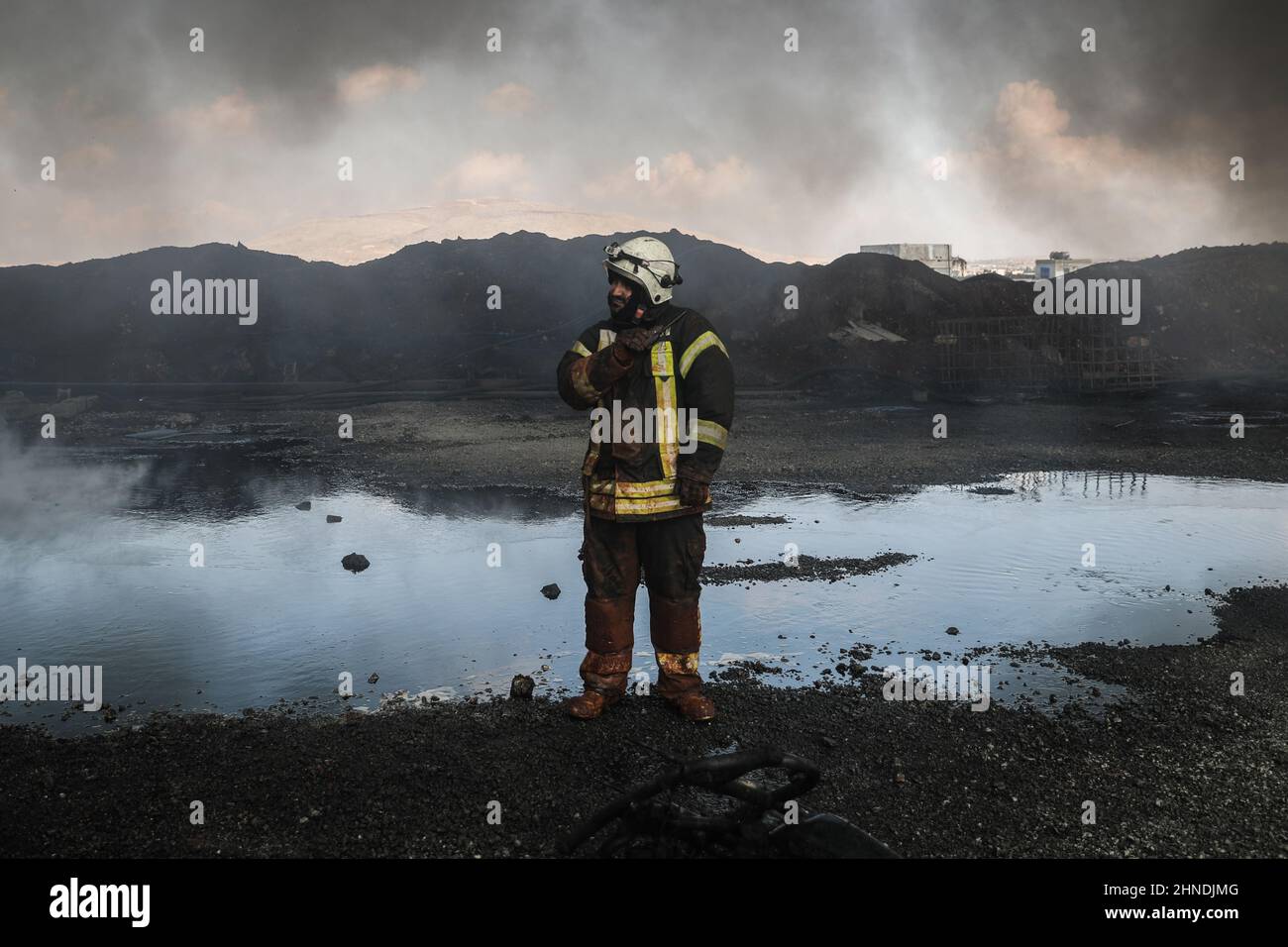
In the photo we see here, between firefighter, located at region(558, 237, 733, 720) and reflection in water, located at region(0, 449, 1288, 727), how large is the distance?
2.04 feet

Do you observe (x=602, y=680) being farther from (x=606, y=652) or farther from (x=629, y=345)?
(x=629, y=345)

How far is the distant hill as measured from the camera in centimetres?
3120

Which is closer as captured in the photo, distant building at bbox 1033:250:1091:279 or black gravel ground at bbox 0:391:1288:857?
black gravel ground at bbox 0:391:1288:857

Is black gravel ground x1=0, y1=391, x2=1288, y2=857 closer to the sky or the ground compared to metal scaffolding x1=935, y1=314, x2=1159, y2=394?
closer to the ground

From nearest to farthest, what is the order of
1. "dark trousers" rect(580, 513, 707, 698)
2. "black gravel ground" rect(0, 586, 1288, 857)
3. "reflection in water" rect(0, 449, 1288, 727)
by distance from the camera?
"black gravel ground" rect(0, 586, 1288, 857)
"dark trousers" rect(580, 513, 707, 698)
"reflection in water" rect(0, 449, 1288, 727)

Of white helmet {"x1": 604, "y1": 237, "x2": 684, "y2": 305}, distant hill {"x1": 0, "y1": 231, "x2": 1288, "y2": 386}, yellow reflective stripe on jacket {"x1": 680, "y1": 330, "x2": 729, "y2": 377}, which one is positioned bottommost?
yellow reflective stripe on jacket {"x1": 680, "y1": 330, "x2": 729, "y2": 377}

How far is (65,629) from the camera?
609 cm

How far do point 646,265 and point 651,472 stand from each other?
0.92 meters

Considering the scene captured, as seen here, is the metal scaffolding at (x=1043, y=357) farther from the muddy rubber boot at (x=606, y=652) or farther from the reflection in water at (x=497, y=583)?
the muddy rubber boot at (x=606, y=652)

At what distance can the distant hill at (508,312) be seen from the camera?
31.2 meters

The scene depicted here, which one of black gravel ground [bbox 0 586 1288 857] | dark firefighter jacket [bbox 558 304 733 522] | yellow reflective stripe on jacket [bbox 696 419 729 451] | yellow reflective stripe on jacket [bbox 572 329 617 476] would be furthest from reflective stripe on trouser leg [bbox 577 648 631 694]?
yellow reflective stripe on jacket [bbox 696 419 729 451]

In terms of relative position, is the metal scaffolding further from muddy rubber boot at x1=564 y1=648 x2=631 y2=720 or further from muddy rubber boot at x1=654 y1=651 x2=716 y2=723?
muddy rubber boot at x1=564 y1=648 x2=631 y2=720
